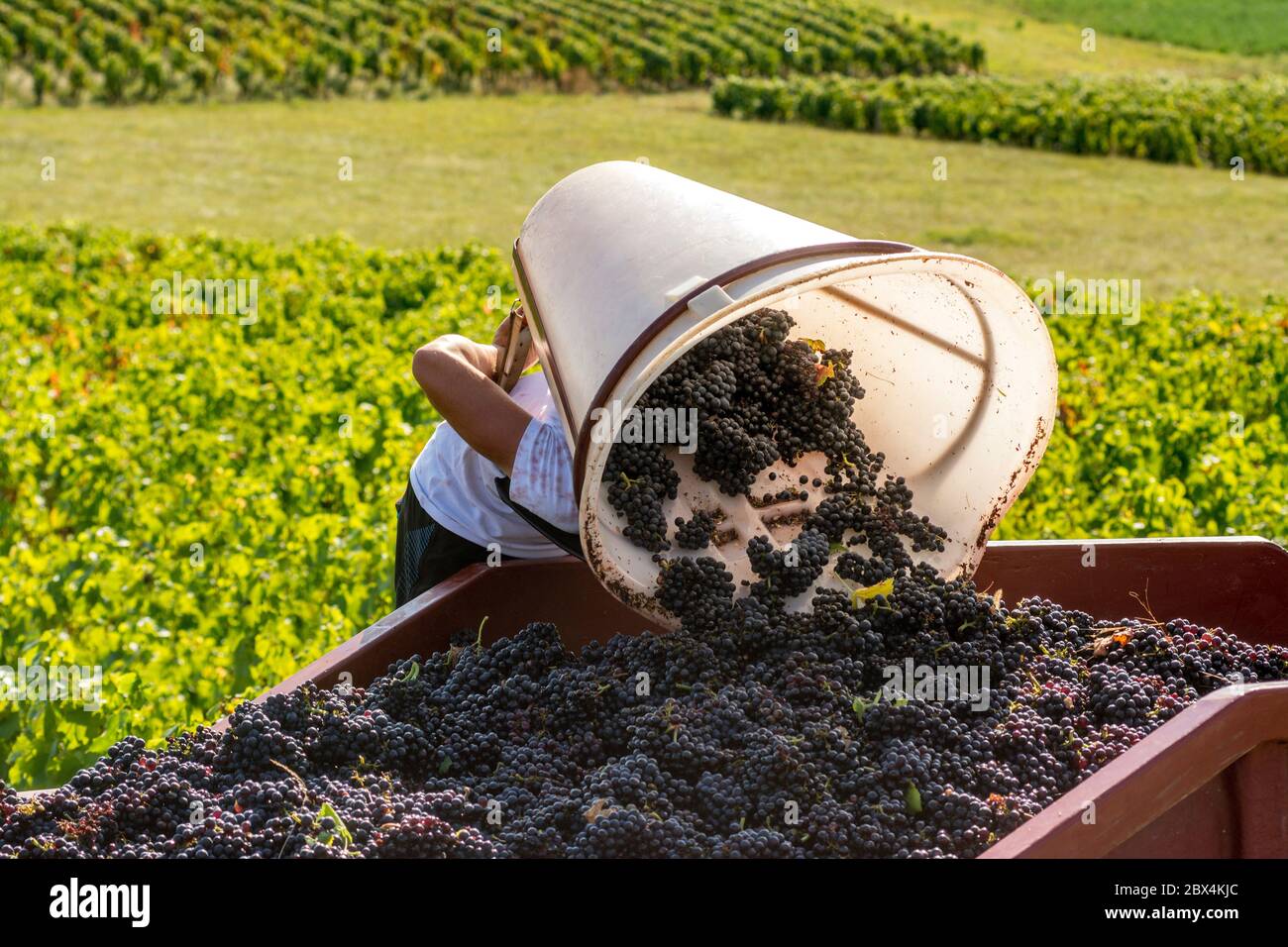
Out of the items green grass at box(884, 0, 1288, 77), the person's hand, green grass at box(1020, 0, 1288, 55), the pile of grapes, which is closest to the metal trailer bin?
the pile of grapes

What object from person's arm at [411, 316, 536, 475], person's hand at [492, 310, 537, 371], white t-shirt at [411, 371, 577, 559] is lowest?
white t-shirt at [411, 371, 577, 559]

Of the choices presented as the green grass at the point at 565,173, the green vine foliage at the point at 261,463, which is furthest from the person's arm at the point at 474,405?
the green grass at the point at 565,173

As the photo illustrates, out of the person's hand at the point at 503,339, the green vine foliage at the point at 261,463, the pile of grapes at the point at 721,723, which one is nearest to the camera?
the pile of grapes at the point at 721,723

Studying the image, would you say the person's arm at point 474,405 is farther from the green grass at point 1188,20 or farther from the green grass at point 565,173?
the green grass at point 1188,20

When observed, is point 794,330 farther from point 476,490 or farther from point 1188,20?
point 1188,20

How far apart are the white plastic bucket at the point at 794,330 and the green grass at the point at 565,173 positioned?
11087mm

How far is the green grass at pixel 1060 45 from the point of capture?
32.6 metres

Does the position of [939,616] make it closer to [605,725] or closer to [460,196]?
[605,725]

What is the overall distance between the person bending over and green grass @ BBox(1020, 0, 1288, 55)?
38002mm

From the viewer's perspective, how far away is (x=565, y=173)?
2022 cm

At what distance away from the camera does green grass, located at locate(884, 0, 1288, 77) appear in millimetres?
32625

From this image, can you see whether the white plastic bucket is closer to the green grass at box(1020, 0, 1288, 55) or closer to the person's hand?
the person's hand

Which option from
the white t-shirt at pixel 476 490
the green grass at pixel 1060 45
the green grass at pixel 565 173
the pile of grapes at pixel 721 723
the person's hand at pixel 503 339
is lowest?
the pile of grapes at pixel 721 723

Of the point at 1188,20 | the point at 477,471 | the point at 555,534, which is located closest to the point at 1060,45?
the point at 1188,20
